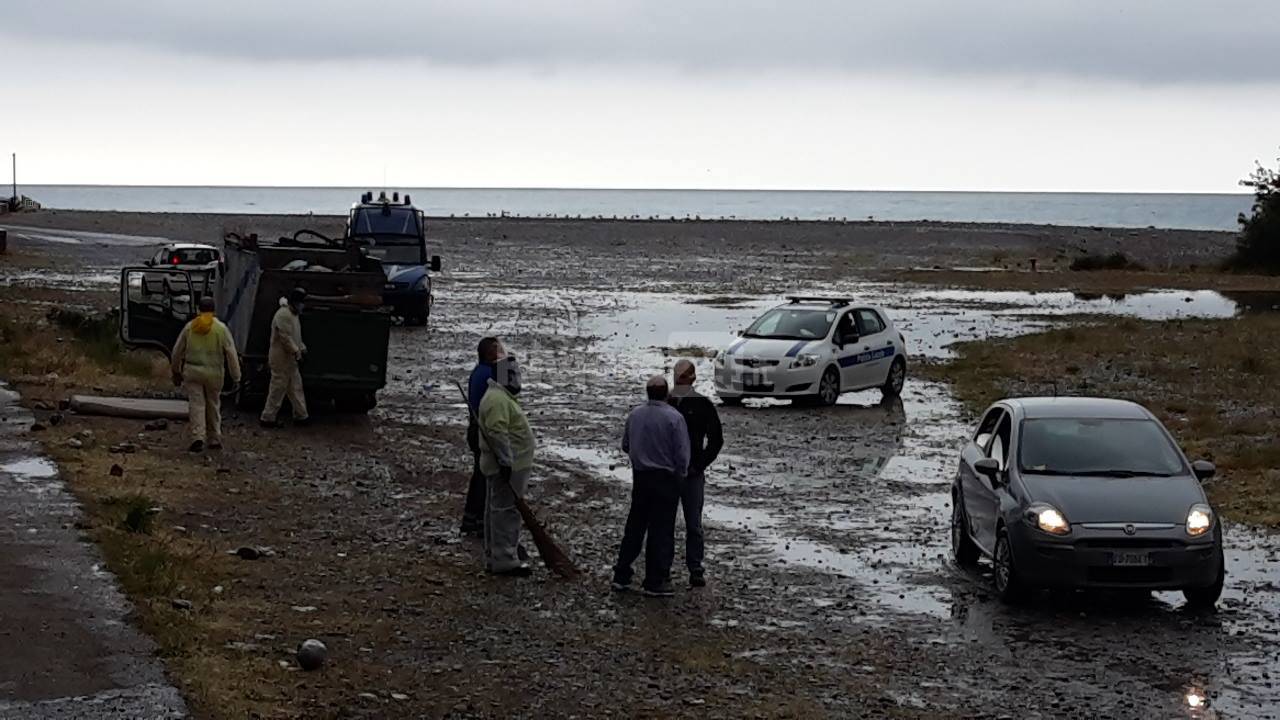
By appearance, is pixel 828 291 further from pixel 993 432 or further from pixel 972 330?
pixel 993 432

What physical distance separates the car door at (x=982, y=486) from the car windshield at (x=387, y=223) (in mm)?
27394

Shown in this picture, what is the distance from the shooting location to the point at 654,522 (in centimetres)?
1352

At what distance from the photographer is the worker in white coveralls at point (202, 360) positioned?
19.5 metres

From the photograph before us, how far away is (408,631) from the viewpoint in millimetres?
12258

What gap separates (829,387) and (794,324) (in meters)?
1.65

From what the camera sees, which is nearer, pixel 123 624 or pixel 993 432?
pixel 123 624

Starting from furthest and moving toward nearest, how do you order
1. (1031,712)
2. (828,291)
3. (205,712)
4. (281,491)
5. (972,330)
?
(828,291) < (972,330) < (281,491) < (1031,712) < (205,712)

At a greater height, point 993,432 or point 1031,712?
point 993,432

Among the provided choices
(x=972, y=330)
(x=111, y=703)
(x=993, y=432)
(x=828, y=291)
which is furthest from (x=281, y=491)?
(x=828, y=291)

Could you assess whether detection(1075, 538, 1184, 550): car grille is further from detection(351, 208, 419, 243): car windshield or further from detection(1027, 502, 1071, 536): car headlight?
detection(351, 208, 419, 243): car windshield

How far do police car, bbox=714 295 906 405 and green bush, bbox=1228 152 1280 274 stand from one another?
44.7m

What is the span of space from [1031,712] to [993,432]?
516 cm

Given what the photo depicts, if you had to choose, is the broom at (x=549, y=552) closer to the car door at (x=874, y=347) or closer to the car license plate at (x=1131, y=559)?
the car license plate at (x=1131, y=559)

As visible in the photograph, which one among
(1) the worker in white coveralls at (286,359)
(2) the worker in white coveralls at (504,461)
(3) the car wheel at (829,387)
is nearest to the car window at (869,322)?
(3) the car wheel at (829,387)
